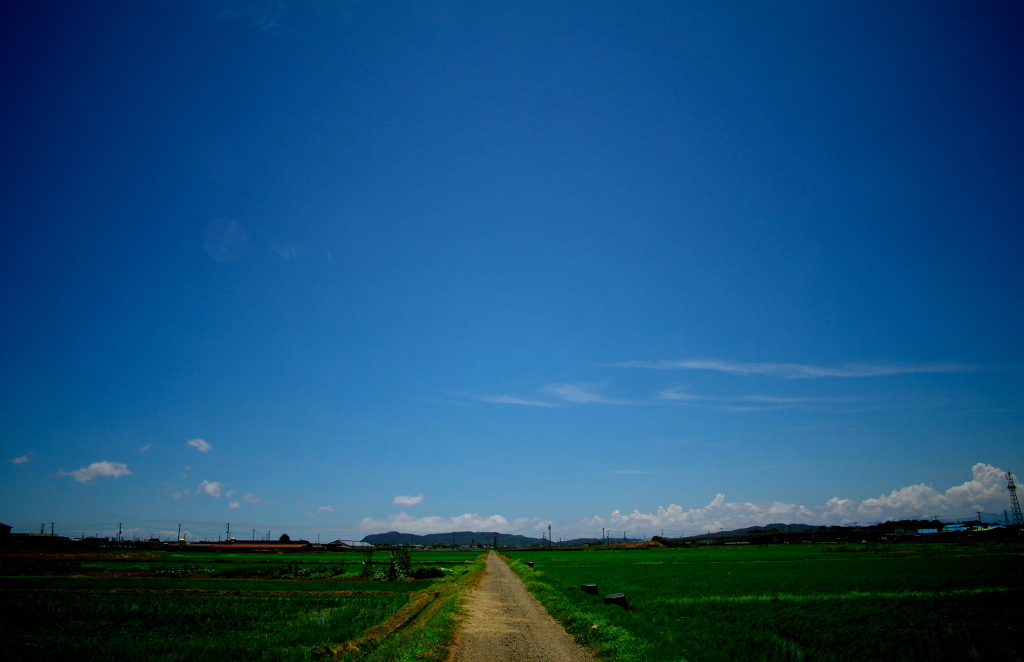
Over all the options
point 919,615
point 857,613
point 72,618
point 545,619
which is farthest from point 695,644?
point 72,618

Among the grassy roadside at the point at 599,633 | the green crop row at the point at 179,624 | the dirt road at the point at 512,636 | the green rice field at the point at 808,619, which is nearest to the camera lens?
the grassy roadside at the point at 599,633

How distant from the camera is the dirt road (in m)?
13.9

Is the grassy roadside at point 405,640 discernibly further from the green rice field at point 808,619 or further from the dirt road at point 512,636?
the green rice field at point 808,619

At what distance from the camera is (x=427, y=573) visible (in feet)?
167

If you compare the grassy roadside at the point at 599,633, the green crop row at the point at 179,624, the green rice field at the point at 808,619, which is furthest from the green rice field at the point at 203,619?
the green rice field at the point at 808,619

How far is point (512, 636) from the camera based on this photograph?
16875mm

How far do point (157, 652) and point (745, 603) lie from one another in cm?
2343

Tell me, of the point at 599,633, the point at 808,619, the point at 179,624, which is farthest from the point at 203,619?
the point at 808,619

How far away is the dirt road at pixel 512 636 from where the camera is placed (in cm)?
1394

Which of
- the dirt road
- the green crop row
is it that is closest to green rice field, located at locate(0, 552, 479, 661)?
the green crop row

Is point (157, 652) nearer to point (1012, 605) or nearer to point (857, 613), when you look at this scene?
point (857, 613)

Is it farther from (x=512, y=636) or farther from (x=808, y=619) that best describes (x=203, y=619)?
(x=808, y=619)

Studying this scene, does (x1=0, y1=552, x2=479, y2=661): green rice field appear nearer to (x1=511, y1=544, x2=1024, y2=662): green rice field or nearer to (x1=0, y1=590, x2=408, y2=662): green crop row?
(x1=0, y1=590, x2=408, y2=662): green crop row

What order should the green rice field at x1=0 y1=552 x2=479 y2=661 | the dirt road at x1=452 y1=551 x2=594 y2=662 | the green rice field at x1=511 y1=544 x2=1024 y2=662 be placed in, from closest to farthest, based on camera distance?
the dirt road at x1=452 y1=551 x2=594 y2=662 < the green rice field at x1=511 y1=544 x2=1024 y2=662 < the green rice field at x1=0 y1=552 x2=479 y2=661
